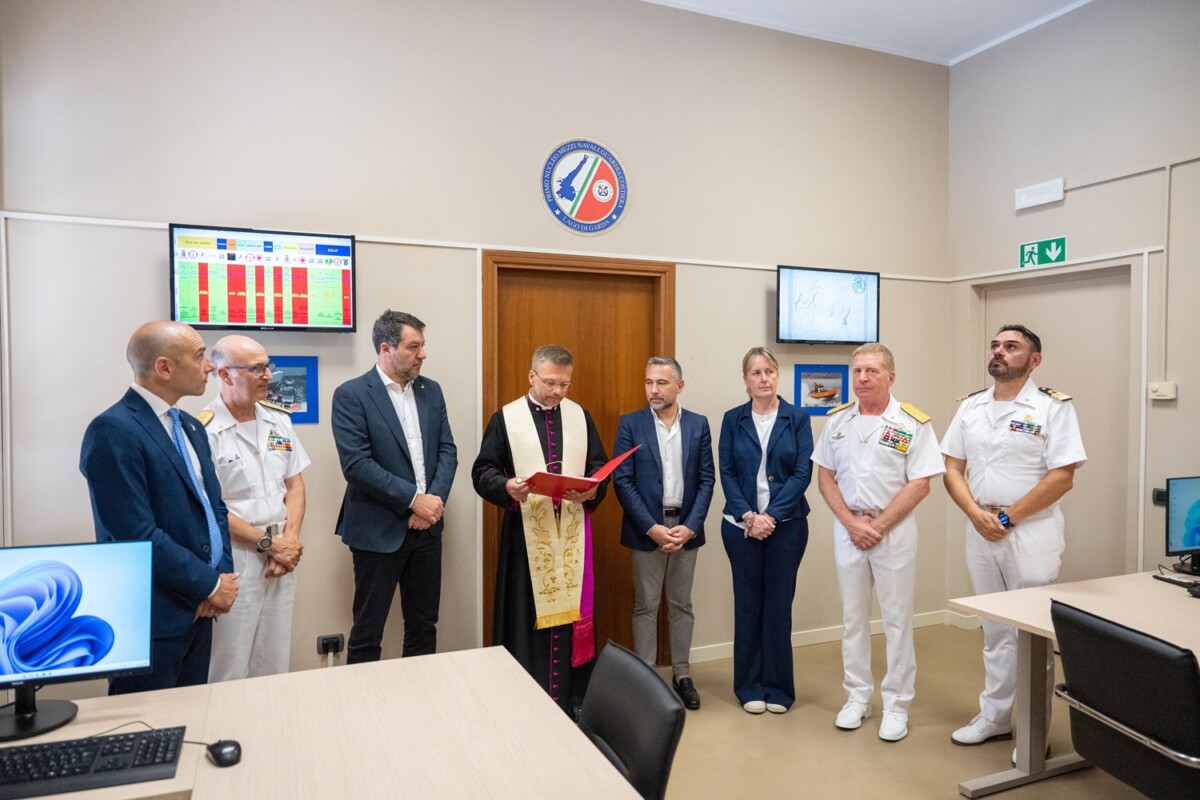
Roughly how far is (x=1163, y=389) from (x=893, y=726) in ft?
7.25

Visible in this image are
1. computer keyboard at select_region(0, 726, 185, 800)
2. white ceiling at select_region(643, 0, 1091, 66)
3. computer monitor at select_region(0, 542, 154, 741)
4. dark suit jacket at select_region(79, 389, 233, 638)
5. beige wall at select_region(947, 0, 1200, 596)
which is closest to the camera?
computer keyboard at select_region(0, 726, 185, 800)

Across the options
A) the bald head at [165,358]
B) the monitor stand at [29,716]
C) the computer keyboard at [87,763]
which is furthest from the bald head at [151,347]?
the computer keyboard at [87,763]

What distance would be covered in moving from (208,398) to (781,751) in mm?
2890

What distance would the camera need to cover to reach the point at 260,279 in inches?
129

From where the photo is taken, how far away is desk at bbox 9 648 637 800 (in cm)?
142

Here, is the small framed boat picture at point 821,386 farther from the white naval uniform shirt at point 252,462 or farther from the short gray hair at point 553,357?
the white naval uniform shirt at point 252,462

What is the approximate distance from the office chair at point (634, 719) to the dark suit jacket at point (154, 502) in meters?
1.18

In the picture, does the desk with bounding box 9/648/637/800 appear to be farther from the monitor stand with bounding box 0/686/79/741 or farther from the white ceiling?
the white ceiling

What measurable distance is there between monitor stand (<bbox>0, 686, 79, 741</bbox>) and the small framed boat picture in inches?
148

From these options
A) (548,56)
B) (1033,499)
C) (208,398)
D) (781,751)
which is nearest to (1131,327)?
(1033,499)

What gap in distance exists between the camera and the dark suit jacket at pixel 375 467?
3.00 m

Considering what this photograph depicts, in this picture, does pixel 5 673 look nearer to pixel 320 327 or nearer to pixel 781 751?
pixel 320 327

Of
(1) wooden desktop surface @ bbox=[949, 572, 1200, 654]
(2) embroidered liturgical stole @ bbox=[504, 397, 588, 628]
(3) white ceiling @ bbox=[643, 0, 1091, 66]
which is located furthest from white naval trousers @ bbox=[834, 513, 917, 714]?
(3) white ceiling @ bbox=[643, 0, 1091, 66]

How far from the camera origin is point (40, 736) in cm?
162
